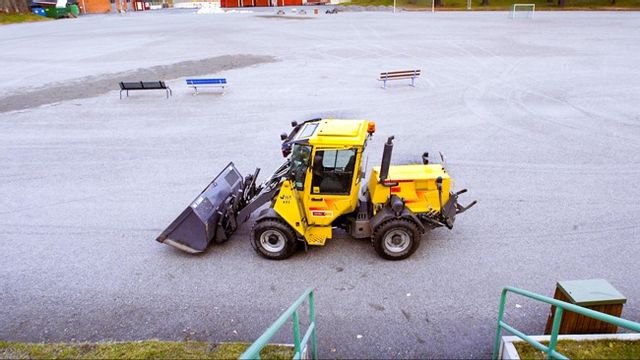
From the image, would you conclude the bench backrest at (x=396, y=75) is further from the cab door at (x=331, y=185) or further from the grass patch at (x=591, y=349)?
the grass patch at (x=591, y=349)

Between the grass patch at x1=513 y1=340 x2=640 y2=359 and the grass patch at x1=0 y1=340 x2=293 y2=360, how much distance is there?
2.83 m

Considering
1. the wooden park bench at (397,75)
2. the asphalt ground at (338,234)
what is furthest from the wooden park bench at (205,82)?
the wooden park bench at (397,75)

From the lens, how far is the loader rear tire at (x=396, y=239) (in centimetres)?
740

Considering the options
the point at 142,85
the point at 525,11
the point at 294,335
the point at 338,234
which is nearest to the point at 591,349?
the point at 294,335

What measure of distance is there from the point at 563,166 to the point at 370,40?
2397 cm

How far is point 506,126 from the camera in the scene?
14711 millimetres

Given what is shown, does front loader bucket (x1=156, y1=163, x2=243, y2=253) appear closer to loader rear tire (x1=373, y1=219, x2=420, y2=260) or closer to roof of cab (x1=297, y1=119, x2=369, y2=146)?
roof of cab (x1=297, y1=119, x2=369, y2=146)

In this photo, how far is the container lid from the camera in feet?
17.9

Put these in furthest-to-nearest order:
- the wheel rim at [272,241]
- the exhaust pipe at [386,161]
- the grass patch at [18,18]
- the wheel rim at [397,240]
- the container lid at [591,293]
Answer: the grass patch at [18,18] < the wheel rim at [272,241] < the wheel rim at [397,240] < the exhaust pipe at [386,161] < the container lid at [591,293]

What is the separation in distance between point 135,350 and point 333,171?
12.8ft

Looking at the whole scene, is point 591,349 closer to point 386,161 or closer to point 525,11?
Result: point 386,161

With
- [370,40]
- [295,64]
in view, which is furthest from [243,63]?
[370,40]

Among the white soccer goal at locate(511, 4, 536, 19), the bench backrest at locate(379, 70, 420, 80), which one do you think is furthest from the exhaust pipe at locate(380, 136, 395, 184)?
the white soccer goal at locate(511, 4, 536, 19)

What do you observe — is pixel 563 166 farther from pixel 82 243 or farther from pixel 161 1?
pixel 161 1
